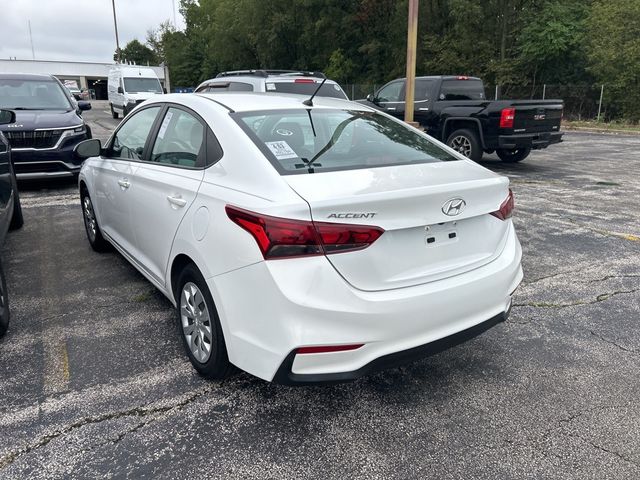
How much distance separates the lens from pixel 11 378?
310cm

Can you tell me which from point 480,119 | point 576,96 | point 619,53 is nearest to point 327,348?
point 480,119

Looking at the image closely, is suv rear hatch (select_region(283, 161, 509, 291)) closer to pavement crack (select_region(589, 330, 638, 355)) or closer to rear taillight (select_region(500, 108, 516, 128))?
pavement crack (select_region(589, 330, 638, 355))

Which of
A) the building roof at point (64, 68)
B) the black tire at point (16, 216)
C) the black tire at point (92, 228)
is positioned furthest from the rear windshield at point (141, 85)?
the building roof at point (64, 68)

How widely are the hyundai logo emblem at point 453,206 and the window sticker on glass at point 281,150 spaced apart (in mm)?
844

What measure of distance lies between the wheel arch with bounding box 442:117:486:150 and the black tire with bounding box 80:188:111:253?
7666mm

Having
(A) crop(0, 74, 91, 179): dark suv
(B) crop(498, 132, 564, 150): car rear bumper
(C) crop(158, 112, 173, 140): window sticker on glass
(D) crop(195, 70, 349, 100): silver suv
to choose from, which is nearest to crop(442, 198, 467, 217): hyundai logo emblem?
(C) crop(158, 112, 173, 140): window sticker on glass

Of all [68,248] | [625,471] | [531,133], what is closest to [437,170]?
[625,471]

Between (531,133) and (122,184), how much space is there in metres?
8.51

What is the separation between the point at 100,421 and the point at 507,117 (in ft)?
30.0

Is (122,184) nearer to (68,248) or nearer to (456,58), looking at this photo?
(68,248)

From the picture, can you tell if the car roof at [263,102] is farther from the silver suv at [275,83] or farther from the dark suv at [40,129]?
the dark suv at [40,129]

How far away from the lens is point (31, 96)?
8914 millimetres

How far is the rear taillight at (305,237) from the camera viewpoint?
90.6 inches

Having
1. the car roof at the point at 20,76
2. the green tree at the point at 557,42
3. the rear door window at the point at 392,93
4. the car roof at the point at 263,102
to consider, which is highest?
the green tree at the point at 557,42
